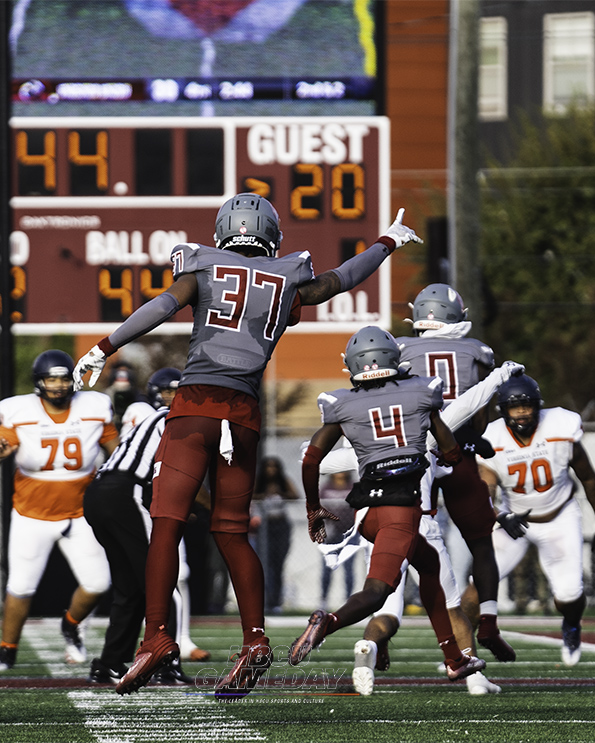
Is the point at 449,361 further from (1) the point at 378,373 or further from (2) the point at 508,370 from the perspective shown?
(1) the point at 378,373

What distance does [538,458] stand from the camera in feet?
28.3

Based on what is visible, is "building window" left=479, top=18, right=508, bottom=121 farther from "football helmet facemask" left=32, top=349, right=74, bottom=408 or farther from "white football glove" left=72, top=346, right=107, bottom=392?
"white football glove" left=72, top=346, right=107, bottom=392

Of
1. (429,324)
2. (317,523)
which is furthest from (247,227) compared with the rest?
A: (429,324)

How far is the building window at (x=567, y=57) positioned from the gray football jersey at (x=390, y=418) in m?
22.1

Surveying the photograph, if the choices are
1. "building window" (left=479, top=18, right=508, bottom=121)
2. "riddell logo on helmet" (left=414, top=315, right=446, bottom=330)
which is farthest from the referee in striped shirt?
"building window" (left=479, top=18, right=508, bottom=121)

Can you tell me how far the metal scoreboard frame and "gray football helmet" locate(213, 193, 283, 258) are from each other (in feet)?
24.8

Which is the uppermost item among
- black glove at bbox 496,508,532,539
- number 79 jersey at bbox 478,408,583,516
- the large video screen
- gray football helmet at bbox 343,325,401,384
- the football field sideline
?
the large video screen

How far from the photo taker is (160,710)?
591 centimetres

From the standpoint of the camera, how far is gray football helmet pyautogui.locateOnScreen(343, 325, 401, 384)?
6.48m

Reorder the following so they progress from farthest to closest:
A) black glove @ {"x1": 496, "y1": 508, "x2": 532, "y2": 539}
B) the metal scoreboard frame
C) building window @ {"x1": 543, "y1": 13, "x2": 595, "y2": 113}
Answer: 1. building window @ {"x1": 543, "y1": 13, "x2": 595, "y2": 113}
2. the metal scoreboard frame
3. black glove @ {"x1": 496, "y1": 508, "x2": 532, "y2": 539}

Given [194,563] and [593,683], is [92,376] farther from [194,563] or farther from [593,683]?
[194,563]

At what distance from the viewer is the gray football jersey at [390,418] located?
6.38m

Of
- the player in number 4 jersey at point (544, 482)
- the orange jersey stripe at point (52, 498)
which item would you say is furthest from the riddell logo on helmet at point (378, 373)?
the orange jersey stripe at point (52, 498)

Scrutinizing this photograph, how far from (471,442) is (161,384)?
1901 mm
